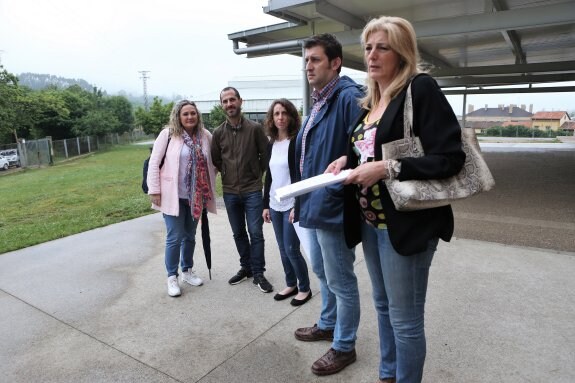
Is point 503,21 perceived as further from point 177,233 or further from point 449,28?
point 177,233

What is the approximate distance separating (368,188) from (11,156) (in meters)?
30.6

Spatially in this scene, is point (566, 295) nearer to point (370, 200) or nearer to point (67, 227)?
point (370, 200)

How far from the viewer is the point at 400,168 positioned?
1.64 m

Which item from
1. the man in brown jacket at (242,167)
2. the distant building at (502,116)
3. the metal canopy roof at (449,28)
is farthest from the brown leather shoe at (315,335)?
the distant building at (502,116)

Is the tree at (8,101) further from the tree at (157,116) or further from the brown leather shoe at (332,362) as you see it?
the brown leather shoe at (332,362)

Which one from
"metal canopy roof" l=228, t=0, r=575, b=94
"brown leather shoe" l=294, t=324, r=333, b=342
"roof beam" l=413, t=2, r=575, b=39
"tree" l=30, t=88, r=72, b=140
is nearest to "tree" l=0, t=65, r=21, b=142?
"tree" l=30, t=88, r=72, b=140

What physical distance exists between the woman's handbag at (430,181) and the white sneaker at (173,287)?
2.68 m

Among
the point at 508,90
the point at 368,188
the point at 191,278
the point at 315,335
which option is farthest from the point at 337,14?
the point at 508,90

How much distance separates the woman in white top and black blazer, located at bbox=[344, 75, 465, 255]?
150cm

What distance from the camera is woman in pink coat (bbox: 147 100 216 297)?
3699 millimetres

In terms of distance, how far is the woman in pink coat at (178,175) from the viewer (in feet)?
12.1

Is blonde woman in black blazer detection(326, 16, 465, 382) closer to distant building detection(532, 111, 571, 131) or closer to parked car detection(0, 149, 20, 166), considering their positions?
distant building detection(532, 111, 571, 131)

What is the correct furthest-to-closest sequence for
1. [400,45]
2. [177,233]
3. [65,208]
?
[65,208] < [177,233] < [400,45]

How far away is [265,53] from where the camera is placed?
894 centimetres
